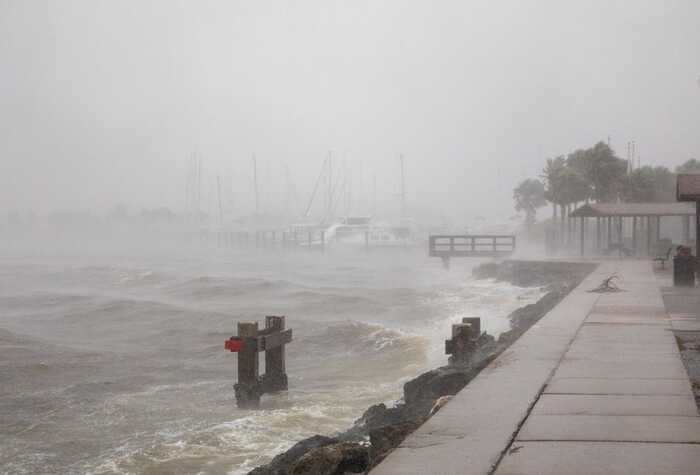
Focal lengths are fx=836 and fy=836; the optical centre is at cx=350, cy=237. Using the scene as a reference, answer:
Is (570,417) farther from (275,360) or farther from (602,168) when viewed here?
(602,168)

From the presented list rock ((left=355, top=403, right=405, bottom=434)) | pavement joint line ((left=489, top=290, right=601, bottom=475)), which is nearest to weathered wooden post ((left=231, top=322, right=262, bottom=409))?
rock ((left=355, top=403, right=405, bottom=434))

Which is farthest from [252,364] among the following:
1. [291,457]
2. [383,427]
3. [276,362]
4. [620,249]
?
[620,249]

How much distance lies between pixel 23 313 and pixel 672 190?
58.0 meters

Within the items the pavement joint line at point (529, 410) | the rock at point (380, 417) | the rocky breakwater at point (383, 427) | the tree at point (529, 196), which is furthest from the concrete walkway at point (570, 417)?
the tree at point (529, 196)

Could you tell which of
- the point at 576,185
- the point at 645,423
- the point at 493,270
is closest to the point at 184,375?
the point at 645,423

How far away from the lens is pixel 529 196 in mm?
115875

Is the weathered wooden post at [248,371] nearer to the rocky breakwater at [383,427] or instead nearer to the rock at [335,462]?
the rocky breakwater at [383,427]

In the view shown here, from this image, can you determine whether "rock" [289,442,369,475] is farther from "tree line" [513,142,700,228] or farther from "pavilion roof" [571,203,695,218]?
"tree line" [513,142,700,228]

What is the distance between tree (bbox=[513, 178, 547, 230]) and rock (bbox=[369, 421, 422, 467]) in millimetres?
107456

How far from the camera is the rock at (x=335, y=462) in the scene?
22.2 ft

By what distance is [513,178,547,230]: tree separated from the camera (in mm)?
114375

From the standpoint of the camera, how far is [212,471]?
10.7 m

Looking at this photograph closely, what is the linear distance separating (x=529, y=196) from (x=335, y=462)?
112 meters

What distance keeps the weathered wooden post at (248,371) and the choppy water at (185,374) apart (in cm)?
33
